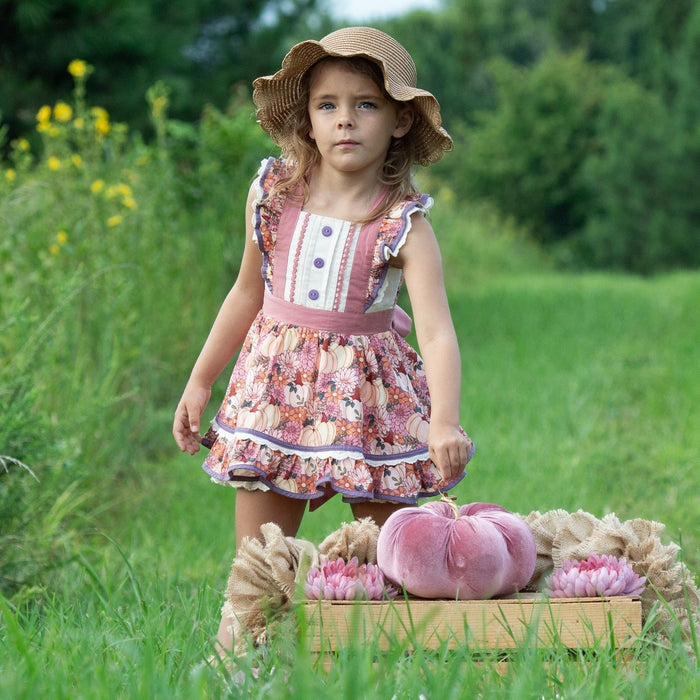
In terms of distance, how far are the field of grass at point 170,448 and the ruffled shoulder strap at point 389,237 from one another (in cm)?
84

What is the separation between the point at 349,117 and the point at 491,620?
123 cm

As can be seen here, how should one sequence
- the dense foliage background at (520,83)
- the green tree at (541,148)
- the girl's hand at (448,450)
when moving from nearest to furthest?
the girl's hand at (448,450) < the dense foliage background at (520,83) < the green tree at (541,148)

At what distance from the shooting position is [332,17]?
1655 centimetres

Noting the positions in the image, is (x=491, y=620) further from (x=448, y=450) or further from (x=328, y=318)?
(x=328, y=318)

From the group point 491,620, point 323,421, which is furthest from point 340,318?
point 491,620

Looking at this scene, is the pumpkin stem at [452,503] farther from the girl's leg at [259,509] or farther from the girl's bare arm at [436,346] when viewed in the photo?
the girl's leg at [259,509]

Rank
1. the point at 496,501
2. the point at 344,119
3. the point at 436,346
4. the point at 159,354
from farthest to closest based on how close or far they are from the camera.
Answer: the point at 159,354 < the point at 496,501 < the point at 344,119 < the point at 436,346

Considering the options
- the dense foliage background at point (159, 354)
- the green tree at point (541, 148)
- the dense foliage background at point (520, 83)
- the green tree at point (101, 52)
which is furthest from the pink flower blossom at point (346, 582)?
the green tree at point (541, 148)

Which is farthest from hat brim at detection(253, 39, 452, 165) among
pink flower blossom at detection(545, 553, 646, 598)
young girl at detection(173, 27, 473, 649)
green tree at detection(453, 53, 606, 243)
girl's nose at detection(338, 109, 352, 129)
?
green tree at detection(453, 53, 606, 243)

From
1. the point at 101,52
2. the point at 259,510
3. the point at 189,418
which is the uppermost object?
the point at 101,52

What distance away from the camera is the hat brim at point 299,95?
268cm

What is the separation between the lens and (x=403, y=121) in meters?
2.85

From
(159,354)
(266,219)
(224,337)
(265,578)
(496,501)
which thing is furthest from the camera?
(159,354)

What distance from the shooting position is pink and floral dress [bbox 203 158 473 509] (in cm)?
261
